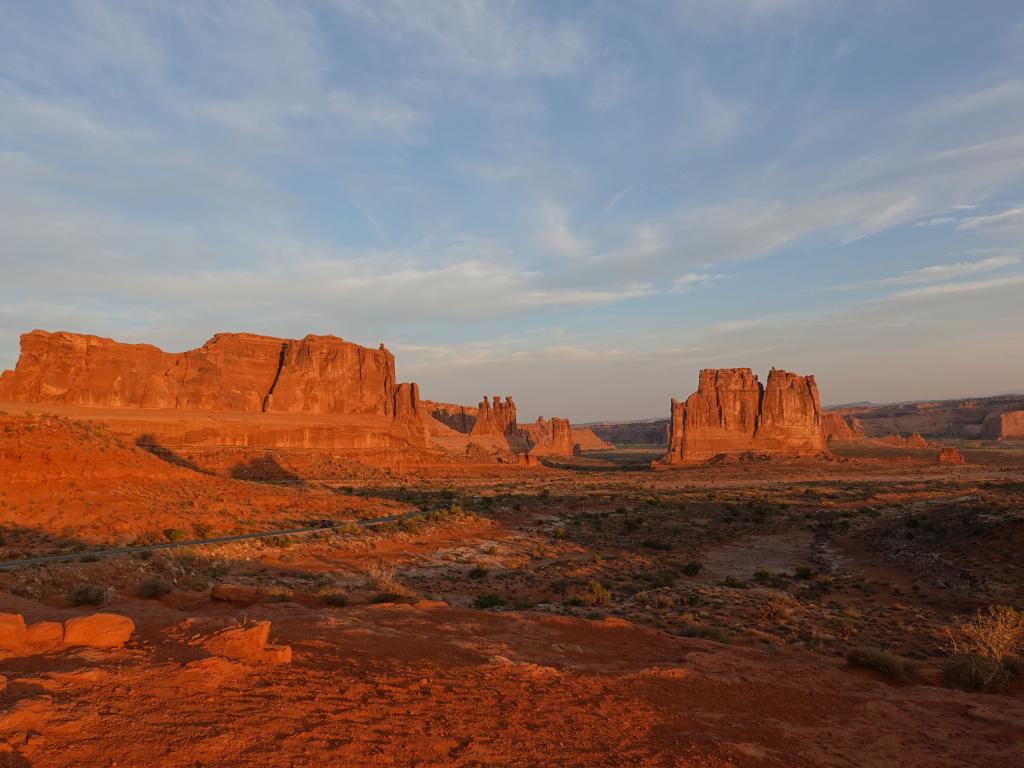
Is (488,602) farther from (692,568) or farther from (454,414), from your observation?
(454,414)

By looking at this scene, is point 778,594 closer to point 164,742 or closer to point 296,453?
point 164,742

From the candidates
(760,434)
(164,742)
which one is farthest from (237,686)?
(760,434)

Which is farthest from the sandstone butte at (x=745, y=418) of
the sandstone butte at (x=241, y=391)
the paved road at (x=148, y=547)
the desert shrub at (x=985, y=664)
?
the desert shrub at (x=985, y=664)

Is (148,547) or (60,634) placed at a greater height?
(60,634)

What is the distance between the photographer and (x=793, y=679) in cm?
951

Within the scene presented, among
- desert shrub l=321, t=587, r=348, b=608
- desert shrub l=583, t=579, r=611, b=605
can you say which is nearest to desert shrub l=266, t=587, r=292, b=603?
desert shrub l=321, t=587, r=348, b=608

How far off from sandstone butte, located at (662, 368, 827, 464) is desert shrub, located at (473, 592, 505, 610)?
8722 centimetres

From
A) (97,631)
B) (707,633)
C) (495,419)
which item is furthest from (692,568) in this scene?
(495,419)

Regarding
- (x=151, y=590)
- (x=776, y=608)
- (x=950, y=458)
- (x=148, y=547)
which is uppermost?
(x=151, y=590)

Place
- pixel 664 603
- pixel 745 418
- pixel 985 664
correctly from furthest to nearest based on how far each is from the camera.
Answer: pixel 745 418, pixel 664 603, pixel 985 664

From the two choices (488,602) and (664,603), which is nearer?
(664,603)

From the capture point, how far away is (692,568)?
74.3 ft

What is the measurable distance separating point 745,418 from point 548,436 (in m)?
56.3

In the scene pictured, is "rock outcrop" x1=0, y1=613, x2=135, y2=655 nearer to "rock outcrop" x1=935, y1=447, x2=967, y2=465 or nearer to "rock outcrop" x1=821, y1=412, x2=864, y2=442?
"rock outcrop" x1=935, y1=447, x2=967, y2=465
